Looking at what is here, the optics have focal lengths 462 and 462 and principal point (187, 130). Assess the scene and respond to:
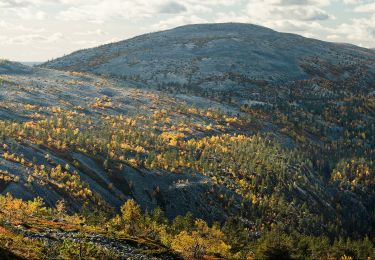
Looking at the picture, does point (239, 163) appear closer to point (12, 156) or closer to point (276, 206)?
point (276, 206)

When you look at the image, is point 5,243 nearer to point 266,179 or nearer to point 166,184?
point 166,184

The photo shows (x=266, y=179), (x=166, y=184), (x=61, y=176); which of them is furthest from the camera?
(x=266, y=179)

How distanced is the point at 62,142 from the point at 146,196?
1306 inches

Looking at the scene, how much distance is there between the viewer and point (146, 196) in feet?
436

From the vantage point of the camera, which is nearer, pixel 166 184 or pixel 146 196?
pixel 146 196

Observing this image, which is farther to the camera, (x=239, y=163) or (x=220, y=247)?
(x=239, y=163)

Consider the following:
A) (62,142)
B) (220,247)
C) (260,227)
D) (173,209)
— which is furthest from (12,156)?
(260,227)

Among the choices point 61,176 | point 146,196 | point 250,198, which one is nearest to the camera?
point 61,176

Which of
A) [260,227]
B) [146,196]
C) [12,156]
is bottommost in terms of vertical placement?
[260,227]

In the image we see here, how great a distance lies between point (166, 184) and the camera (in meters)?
143

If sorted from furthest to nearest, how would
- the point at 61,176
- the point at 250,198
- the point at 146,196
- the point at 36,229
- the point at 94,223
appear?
the point at 250,198 < the point at 146,196 < the point at 61,176 < the point at 94,223 < the point at 36,229

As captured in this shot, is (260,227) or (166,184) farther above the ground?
(166,184)

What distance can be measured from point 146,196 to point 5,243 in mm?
90644

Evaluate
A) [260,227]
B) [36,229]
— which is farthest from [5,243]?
[260,227]
